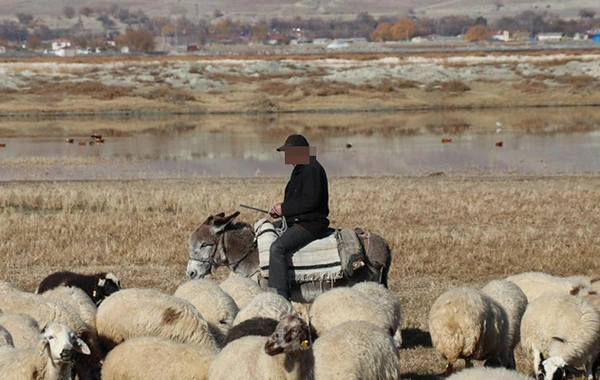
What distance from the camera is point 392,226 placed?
19141 millimetres

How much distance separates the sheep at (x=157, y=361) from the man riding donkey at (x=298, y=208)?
103 inches

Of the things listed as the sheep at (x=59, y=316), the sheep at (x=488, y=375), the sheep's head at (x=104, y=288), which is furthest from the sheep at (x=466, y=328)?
the sheep's head at (x=104, y=288)

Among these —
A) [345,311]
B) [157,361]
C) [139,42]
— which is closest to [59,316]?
[157,361]

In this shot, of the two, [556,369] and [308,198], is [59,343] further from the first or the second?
[556,369]

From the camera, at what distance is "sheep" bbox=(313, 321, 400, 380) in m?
8.27

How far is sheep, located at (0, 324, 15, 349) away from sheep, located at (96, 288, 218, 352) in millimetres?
1095

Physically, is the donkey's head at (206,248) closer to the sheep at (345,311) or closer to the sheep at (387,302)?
the sheep at (387,302)

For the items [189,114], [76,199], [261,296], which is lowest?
[189,114]

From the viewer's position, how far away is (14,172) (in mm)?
31625

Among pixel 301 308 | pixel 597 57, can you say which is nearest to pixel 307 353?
pixel 301 308

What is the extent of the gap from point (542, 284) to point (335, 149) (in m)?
27.9

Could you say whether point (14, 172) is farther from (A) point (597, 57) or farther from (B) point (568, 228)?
(A) point (597, 57)

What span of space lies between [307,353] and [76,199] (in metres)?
15.5

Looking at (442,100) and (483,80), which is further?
(483,80)
